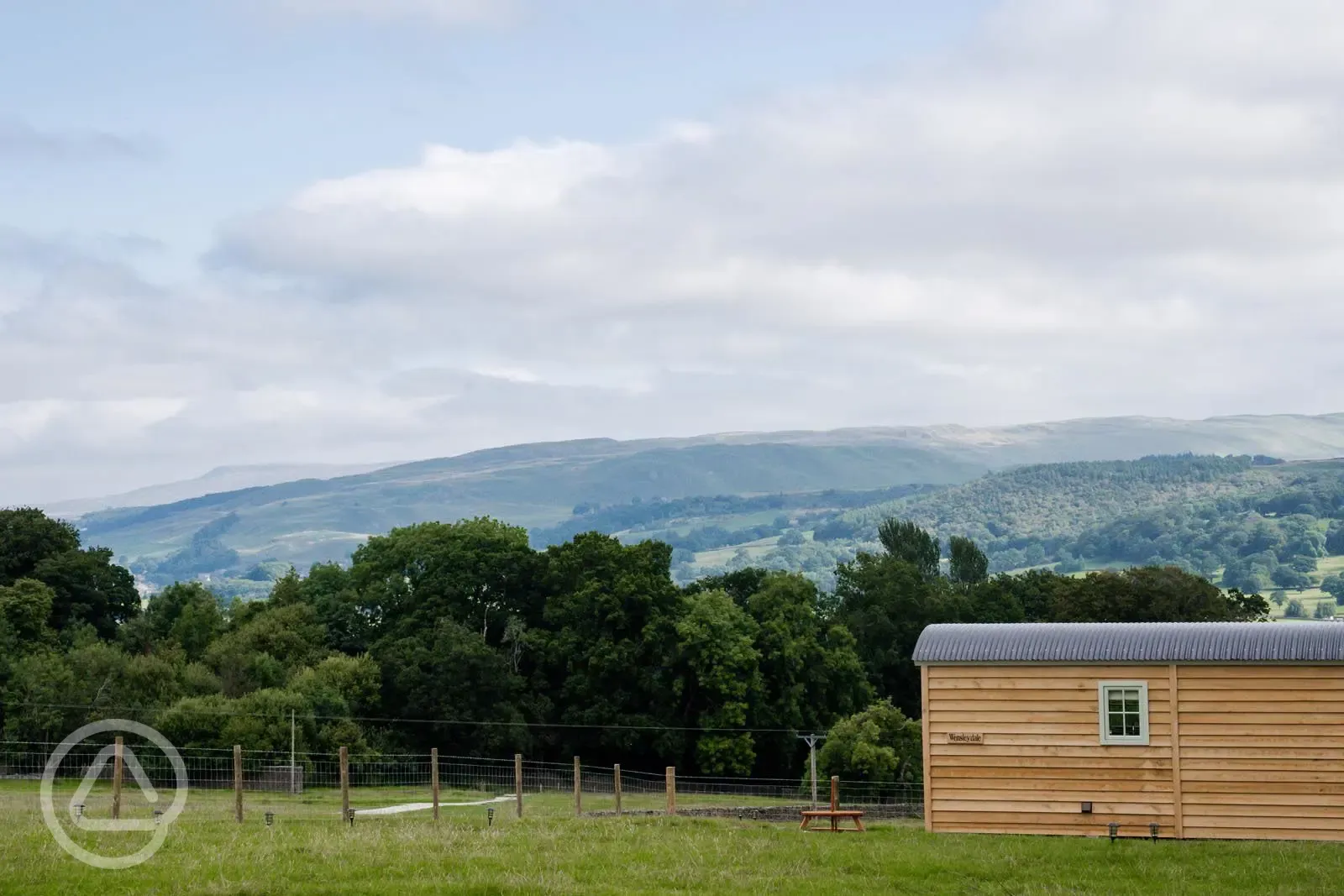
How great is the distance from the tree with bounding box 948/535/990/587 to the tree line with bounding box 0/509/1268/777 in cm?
4719

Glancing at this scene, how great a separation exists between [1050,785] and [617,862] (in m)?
11.7

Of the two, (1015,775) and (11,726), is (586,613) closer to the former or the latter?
(11,726)

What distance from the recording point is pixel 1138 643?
31078 millimetres

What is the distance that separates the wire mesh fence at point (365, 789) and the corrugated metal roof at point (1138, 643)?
22.7ft

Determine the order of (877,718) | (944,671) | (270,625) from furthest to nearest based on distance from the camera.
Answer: (270,625), (877,718), (944,671)

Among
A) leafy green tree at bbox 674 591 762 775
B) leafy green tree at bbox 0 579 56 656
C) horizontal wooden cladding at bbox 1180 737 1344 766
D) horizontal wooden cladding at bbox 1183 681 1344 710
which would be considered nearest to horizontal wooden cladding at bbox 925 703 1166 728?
horizontal wooden cladding at bbox 1183 681 1344 710

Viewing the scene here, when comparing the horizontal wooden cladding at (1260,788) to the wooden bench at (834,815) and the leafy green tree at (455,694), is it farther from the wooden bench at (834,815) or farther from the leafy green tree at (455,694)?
the leafy green tree at (455,694)

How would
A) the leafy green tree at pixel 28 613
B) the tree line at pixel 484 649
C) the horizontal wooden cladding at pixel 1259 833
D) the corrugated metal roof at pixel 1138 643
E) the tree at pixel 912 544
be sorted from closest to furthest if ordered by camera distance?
1. the horizontal wooden cladding at pixel 1259 833
2. the corrugated metal roof at pixel 1138 643
3. the tree line at pixel 484 649
4. the leafy green tree at pixel 28 613
5. the tree at pixel 912 544

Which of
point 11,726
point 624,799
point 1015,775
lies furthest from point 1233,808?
point 11,726

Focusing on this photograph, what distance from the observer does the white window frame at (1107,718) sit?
102 ft

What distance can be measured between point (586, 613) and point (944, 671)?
42561mm

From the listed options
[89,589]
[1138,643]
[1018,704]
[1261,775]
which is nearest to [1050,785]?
[1018,704]

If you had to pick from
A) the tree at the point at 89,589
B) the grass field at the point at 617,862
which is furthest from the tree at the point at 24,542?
the grass field at the point at 617,862

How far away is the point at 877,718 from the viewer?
67.1 metres
